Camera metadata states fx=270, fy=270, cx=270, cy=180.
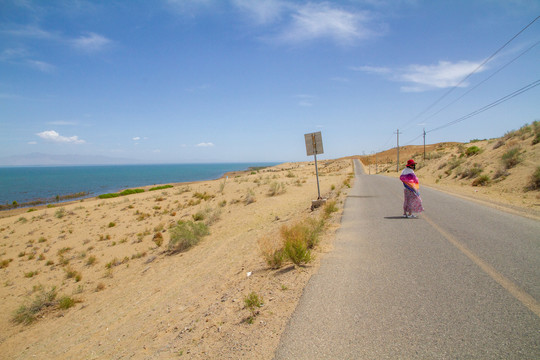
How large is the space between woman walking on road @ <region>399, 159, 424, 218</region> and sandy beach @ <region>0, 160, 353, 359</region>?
2.75 m

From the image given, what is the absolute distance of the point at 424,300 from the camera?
12.1 feet

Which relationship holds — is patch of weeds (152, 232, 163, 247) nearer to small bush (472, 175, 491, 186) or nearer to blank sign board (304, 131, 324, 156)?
blank sign board (304, 131, 324, 156)

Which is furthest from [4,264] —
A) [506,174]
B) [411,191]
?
[506,174]

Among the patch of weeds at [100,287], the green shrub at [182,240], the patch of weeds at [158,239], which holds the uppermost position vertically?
the green shrub at [182,240]

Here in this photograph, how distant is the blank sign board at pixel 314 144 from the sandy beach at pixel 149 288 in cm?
298

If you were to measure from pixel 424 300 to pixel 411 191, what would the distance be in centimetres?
636

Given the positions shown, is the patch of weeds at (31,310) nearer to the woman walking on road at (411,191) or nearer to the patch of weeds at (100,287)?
the patch of weeds at (100,287)

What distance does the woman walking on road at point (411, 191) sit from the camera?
887 centimetres

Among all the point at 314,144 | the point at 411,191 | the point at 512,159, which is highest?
the point at 314,144

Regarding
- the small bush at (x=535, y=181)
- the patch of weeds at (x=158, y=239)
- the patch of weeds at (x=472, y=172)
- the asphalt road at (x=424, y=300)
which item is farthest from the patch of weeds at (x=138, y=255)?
the patch of weeds at (x=472, y=172)

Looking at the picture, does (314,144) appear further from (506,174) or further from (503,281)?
(506,174)

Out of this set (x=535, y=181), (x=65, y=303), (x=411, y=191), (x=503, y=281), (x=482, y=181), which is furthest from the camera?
(x=482, y=181)

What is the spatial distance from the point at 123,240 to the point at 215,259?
8994mm

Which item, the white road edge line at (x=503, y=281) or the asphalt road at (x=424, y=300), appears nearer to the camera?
the asphalt road at (x=424, y=300)
